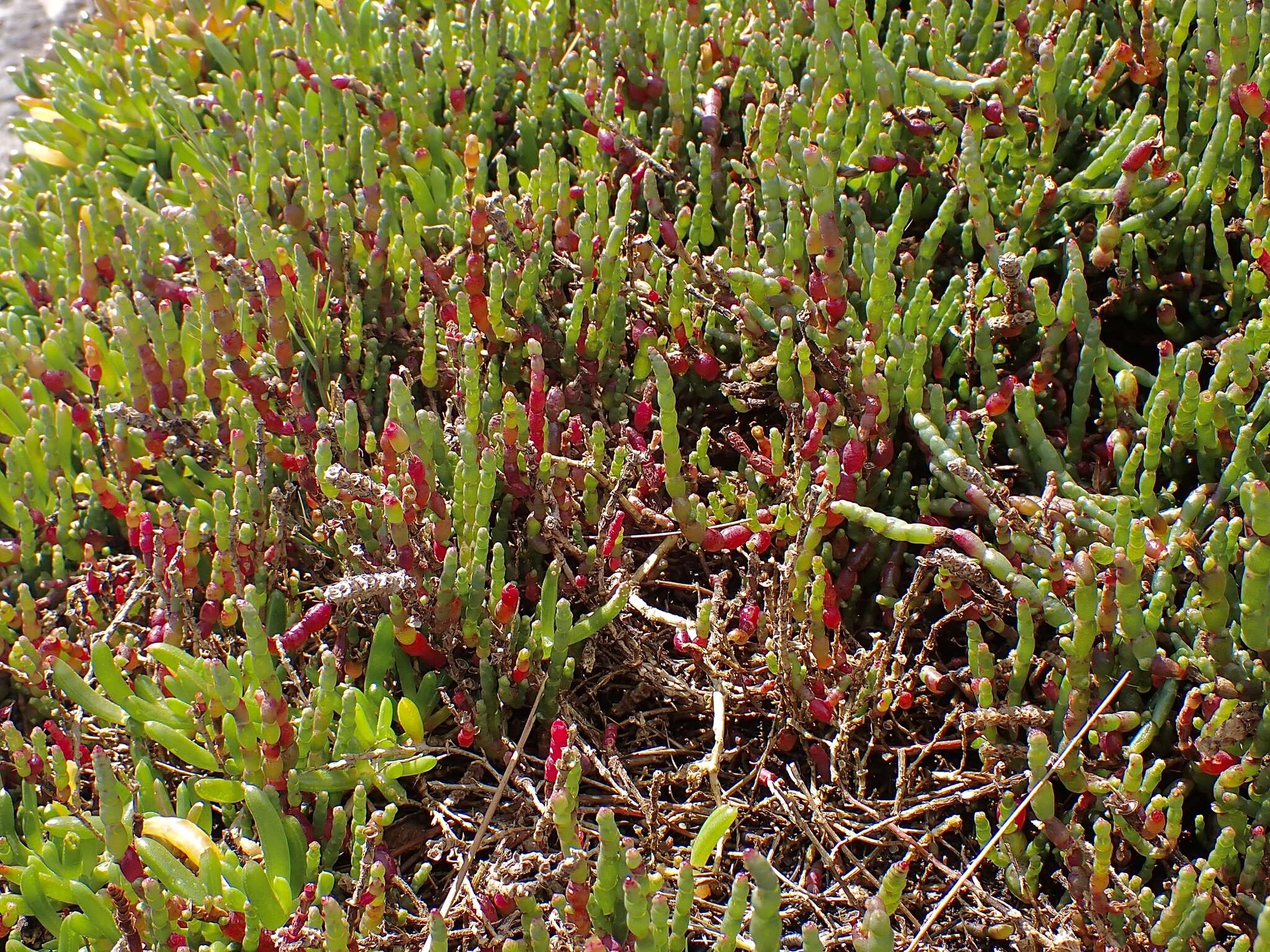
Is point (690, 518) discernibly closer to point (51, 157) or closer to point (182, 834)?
point (182, 834)

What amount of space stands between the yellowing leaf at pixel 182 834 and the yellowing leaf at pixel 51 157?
1902 mm

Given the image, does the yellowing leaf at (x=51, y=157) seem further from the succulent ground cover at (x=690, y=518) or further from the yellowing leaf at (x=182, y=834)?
the yellowing leaf at (x=182, y=834)

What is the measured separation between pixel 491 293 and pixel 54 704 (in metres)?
0.92

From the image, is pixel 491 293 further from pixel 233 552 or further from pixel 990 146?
pixel 990 146

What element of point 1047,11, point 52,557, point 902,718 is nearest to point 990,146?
→ point 1047,11

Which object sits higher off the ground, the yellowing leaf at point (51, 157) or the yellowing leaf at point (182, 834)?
the yellowing leaf at point (51, 157)

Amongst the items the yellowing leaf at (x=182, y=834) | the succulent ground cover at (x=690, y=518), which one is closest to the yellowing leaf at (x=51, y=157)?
the succulent ground cover at (x=690, y=518)

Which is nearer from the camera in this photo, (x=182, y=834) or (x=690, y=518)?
(x=182, y=834)

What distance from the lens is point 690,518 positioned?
1.66m

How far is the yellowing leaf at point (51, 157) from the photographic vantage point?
2773mm

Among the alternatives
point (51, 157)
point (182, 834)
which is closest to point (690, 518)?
point (182, 834)

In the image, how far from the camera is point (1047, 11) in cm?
192

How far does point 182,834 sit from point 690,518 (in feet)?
2.57

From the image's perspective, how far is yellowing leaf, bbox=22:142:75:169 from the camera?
277 cm
